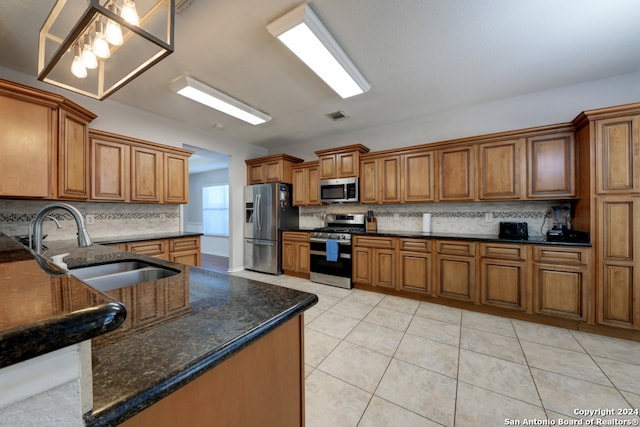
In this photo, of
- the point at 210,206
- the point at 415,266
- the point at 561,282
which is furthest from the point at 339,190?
the point at 210,206

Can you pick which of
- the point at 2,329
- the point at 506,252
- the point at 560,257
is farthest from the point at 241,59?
the point at 560,257

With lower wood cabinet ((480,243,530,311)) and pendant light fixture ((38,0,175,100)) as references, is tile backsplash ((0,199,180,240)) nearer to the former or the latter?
pendant light fixture ((38,0,175,100))

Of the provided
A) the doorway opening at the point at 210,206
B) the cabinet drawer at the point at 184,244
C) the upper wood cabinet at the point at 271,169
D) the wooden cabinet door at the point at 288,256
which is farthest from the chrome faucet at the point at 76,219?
the doorway opening at the point at 210,206

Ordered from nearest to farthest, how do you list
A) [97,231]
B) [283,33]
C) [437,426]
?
[437,426]
[283,33]
[97,231]

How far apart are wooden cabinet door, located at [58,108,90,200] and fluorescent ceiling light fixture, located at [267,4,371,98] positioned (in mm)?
2375

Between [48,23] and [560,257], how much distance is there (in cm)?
434

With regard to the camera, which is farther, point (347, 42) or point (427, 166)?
point (427, 166)

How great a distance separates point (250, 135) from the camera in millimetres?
4656

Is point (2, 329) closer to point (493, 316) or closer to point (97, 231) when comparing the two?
point (493, 316)

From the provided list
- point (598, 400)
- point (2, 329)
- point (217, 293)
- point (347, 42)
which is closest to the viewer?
point (2, 329)

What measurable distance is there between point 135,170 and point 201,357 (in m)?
3.58

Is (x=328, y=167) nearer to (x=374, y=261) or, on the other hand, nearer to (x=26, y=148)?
(x=374, y=261)

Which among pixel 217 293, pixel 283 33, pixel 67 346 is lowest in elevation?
pixel 217 293

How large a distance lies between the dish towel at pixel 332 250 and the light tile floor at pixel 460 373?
118 cm
